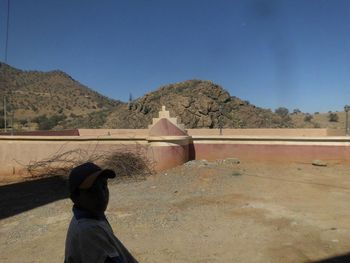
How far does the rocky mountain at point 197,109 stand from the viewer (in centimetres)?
4175

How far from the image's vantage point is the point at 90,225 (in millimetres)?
2549

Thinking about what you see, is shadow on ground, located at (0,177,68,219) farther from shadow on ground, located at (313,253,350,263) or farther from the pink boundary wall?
shadow on ground, located at (313,253,350,263)

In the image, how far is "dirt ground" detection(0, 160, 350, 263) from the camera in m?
7.41

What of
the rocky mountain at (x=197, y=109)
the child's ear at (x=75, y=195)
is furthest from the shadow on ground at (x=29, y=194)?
the rocky mountain at (x=197, y=109)

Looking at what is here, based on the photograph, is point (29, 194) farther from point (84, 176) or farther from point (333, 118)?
point (333, 118)

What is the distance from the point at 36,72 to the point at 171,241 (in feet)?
261

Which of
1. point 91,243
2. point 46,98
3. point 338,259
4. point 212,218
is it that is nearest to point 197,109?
point 212,218

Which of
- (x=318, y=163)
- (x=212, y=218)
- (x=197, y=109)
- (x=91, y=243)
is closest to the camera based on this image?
(x=91, y=243)

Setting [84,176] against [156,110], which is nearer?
[84,176]

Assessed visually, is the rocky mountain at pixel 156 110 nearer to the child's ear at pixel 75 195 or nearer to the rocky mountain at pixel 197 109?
the rocky mountain at pixel 197 109

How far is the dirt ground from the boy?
183 inches

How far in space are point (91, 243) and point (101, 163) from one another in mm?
14047

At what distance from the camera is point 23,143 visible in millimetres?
18125

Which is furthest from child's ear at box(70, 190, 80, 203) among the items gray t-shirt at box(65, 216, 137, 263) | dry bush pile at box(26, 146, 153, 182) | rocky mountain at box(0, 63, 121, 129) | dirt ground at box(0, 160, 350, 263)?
rocky mountain at box(0, 63, 121, 129)
